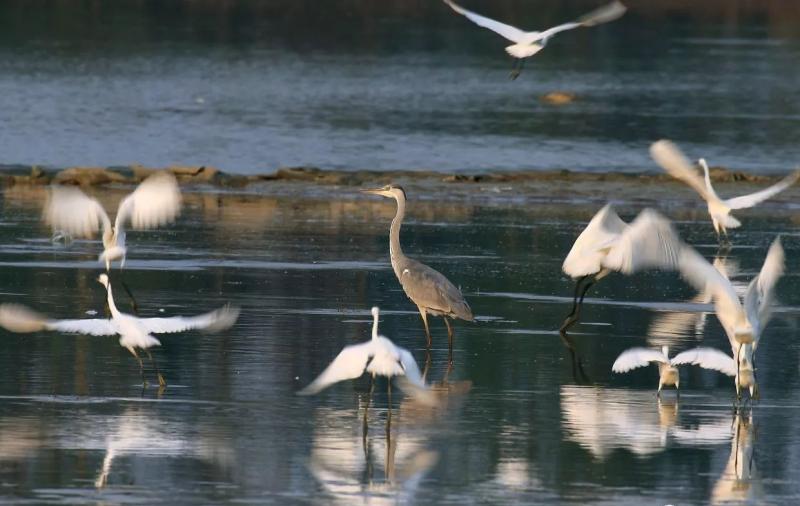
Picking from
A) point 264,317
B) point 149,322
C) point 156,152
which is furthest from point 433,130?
point 149,322

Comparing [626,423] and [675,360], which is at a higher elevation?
[675,360]

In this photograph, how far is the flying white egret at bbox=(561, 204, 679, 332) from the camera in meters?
13.1

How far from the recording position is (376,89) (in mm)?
51156

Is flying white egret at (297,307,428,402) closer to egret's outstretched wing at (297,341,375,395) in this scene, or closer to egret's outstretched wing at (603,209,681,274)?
egret's outstretched wing at (297,341,375,395)

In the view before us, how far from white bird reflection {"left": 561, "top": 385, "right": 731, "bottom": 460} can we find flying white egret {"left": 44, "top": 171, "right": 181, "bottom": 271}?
16.0 feet

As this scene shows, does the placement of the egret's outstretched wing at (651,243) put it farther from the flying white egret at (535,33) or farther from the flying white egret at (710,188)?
the flying white egret at (535,33)

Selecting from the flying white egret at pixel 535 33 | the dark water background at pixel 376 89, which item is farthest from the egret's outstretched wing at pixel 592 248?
the dark water background at pixel 376 89

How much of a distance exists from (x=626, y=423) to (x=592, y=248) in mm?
3925

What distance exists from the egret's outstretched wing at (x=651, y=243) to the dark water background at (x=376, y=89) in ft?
60.4

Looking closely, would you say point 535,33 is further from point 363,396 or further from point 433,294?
point 363,396

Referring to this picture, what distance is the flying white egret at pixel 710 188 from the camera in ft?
53.8

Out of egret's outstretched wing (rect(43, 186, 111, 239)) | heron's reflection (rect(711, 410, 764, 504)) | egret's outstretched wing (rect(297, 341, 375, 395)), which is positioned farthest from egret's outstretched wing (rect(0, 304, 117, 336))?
egret's outstretched wing (rect(43, 186, 111, 239))

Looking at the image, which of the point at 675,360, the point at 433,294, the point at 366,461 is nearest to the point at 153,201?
the point at 433,294

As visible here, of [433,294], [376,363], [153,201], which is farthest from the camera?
[153,201]
